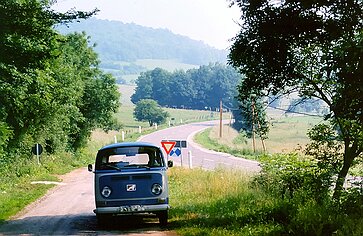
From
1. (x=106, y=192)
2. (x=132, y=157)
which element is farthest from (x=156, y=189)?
(x=132, y=157)

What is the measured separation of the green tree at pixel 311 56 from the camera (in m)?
11.2

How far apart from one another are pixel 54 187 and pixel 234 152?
3822cm

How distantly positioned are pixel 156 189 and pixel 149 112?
104 m

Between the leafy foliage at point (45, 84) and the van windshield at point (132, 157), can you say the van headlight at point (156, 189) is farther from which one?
the leafy foliage at point (45, 84)

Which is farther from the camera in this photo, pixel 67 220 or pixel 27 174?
pixel 27 174

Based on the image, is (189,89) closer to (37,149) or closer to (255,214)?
(37,149)

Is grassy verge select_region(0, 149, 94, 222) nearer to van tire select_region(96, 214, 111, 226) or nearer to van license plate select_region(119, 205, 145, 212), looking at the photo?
van tire select_region(96, 214, 111, 226)

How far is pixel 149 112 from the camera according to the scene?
387 ft

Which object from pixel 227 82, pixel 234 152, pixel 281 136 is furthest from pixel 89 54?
pixel 227 82

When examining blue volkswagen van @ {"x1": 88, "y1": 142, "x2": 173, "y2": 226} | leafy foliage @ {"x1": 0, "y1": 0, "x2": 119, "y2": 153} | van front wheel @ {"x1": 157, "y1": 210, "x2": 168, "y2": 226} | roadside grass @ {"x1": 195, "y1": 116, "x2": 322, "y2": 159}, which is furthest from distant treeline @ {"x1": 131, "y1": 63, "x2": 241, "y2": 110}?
blue volkswagen van @ {"x1": 88, "y1": 142, "x2": 173, "y2": 226}

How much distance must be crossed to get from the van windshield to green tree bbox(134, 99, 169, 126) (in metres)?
99.4

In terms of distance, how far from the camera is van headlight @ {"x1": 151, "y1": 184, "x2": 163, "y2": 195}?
14445 millimetres

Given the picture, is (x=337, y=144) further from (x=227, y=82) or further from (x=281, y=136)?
(x=227, y=82)

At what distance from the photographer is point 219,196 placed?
19125mm
